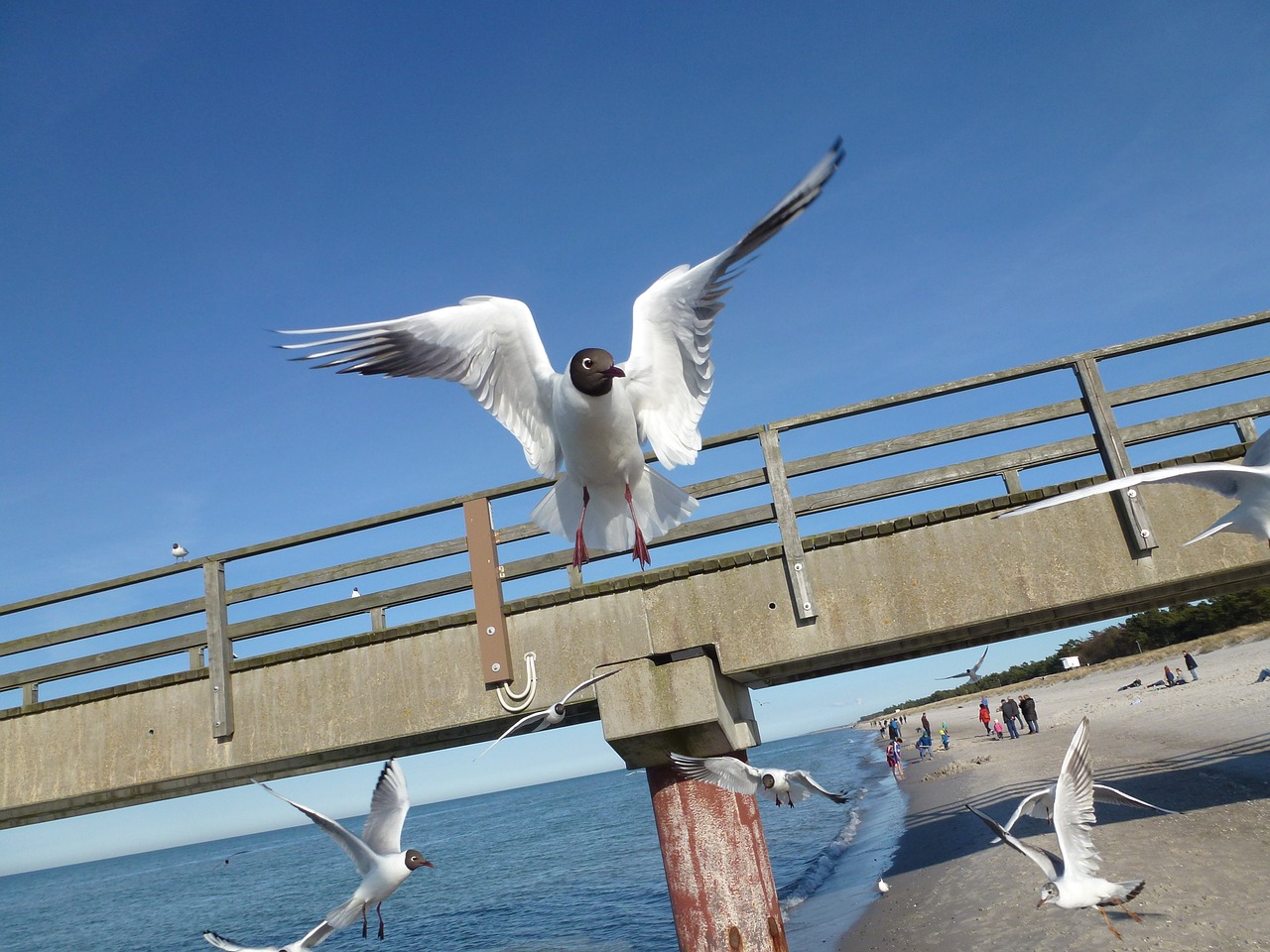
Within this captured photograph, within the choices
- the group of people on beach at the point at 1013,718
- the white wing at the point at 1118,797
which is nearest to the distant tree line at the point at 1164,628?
the group of people on beach at the point at 1013,718

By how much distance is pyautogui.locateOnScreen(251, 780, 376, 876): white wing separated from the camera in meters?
4.59

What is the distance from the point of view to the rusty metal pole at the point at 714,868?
5750mm

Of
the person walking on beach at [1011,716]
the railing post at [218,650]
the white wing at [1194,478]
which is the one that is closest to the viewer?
the white wing at [1194,478]

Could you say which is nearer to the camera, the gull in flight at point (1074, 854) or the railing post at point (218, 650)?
the gull in flight at point (1074, 854)

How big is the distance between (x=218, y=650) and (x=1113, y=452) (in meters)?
6.42

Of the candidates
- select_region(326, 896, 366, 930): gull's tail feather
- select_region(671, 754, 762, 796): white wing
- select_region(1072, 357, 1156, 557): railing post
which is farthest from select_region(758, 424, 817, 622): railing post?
select_region(326, 896, 366, 930): gull's tail feather

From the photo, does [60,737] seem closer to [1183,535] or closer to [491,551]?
[491,551]

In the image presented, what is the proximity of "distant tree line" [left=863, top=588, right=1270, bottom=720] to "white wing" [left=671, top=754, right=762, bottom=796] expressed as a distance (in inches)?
1144

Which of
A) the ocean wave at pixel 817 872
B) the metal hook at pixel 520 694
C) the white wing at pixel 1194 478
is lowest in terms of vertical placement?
the ocean wave at pixel 817 872

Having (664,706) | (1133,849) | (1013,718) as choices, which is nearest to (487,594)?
(664,706)

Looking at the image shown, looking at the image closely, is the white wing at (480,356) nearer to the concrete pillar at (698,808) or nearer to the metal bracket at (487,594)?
the metal bracket at (487,594)

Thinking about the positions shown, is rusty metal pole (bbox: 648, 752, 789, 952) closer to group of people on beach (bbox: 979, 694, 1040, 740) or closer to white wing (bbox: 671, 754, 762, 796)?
white wing (bbox: 671, 754, 762, 796)

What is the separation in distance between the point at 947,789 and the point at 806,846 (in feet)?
13.7

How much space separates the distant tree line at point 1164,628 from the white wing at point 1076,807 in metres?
27.5
